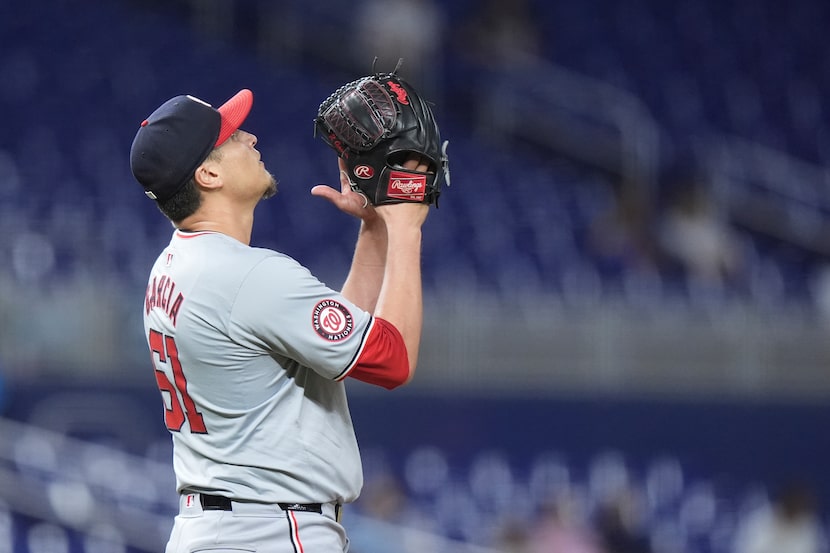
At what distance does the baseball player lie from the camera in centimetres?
241

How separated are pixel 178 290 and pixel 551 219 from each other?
6.79 metres

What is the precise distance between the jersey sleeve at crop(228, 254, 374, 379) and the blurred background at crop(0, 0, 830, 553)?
405cm

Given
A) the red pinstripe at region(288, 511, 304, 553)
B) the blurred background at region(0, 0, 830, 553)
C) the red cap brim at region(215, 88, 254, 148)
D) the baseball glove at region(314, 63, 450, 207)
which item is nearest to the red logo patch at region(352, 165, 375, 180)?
the baseball glove at region(314, 63, 450, 207)

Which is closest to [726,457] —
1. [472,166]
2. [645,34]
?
[472,166]

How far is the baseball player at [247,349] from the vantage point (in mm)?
2412

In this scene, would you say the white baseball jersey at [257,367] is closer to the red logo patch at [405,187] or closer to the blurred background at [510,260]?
the red logo patch at [405,187]

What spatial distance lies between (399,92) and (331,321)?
56 centimetres

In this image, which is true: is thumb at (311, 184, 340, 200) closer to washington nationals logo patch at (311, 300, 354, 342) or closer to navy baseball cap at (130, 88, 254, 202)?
navy baseball cap at (130, 88, 254, 202)

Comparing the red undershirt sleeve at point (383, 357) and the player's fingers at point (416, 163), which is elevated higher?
the player's fingers at point (416, 163)

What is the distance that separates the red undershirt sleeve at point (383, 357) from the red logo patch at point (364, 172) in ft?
1.13

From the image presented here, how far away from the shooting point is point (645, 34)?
1095cm

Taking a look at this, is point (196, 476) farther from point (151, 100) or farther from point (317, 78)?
point (317, 78)

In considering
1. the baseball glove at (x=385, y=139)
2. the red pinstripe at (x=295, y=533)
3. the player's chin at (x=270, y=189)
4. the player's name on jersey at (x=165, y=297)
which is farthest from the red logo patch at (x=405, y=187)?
the red pinstripe at (x=295, y=533)

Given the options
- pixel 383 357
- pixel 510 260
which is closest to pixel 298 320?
pixel 383 357
